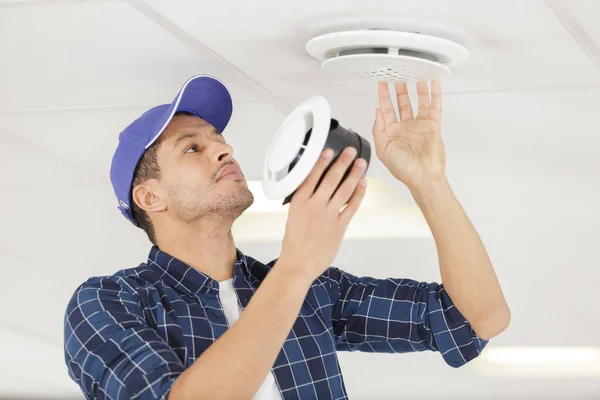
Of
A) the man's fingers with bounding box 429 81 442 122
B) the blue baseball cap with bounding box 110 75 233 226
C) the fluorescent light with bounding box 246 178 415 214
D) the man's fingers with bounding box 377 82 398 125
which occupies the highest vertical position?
the fluorescent light with bounding box 246 178 415 214

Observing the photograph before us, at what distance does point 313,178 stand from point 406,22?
333 millimetres

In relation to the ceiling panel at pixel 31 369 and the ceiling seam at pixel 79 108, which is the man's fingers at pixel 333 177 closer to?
the ceiling seam at pixel 79 108

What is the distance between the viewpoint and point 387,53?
5.58ft

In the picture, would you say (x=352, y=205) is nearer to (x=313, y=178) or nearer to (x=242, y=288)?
(x=313, y=178)

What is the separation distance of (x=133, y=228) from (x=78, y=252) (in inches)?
9.6

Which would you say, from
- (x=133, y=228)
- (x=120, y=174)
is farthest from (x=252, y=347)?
(x=133, y=228)

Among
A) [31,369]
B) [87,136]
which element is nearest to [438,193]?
[87,136]

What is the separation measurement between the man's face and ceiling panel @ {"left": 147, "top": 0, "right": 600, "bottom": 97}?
19 centimetres

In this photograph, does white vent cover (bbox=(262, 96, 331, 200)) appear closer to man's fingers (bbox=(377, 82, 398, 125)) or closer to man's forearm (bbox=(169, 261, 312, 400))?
man's forearm (bbox=(169, 261, 312, 400))

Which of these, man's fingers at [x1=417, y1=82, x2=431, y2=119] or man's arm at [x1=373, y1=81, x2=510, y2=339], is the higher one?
man's fingers at [x1=417, y1=82, x2=431, y2=119]

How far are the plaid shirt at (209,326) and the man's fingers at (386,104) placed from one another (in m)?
0.38

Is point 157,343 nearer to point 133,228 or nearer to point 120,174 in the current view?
point 120,174

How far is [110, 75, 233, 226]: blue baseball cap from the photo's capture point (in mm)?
1961

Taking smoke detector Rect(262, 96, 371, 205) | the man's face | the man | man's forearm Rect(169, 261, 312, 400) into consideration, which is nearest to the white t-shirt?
the man
